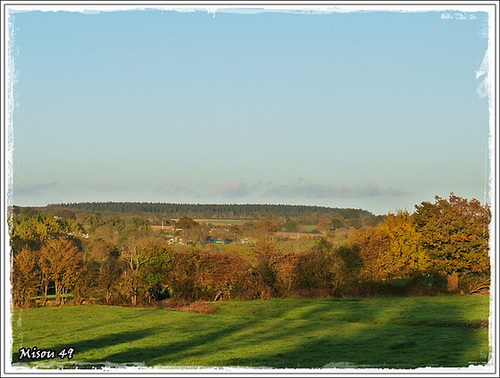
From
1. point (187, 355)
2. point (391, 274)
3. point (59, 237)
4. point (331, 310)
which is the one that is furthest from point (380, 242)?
point (187, 355)

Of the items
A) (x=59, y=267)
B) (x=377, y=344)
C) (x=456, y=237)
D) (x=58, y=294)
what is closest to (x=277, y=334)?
(x=377, y=344)

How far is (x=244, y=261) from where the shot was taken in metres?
45.7

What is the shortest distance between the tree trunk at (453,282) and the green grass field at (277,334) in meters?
2.86

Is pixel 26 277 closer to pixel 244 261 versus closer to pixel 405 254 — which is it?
pixel 244 261

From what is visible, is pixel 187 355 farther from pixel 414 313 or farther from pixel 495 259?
pixel 414 313

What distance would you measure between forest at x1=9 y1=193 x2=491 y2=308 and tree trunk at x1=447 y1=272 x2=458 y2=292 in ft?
0.24

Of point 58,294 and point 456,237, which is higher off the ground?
point 456,237

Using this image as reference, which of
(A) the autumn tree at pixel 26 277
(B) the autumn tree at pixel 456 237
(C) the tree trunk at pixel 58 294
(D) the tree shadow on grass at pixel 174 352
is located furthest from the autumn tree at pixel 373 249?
(A) the autumn tree at pixel 26 277

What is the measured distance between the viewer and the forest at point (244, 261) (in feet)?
129

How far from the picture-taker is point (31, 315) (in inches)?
1366

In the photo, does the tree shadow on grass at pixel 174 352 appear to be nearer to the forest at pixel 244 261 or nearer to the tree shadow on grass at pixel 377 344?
the tree shadow on grass at pixel 377 344

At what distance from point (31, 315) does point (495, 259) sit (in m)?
26.9

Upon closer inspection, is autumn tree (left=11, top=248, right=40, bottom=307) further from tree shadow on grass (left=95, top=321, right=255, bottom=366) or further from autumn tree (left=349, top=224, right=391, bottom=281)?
autumn tree (left=349, top=224, right=391, bottom=281)

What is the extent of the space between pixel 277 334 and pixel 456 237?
22.4m
